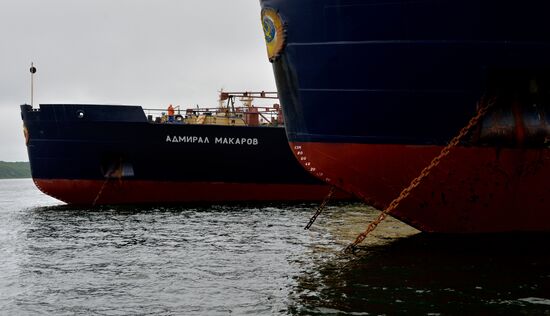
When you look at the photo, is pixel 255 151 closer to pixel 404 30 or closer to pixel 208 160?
pixel 208 160

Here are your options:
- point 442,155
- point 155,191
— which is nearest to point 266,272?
point 442,155

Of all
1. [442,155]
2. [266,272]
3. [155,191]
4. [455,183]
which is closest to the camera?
[266,272]

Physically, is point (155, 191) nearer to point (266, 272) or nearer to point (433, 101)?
point (266, 272)

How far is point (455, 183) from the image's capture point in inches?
430

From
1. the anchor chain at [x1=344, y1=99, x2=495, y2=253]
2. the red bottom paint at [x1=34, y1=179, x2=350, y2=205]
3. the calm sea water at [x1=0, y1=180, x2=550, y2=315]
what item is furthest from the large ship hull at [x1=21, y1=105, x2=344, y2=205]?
the anchor chain at [x1=344, y1=99, x2=495, y2=253]

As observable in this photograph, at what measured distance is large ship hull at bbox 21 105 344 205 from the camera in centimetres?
2373

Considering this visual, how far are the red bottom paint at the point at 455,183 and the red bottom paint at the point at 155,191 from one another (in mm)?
13370

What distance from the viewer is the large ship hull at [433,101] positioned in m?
10.4

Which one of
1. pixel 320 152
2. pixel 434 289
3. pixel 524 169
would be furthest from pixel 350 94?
pixel 434 289

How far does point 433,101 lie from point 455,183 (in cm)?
159

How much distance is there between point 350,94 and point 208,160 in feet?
45.3

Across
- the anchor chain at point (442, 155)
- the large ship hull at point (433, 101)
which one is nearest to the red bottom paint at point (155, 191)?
the large ship hull at point (433, 101)

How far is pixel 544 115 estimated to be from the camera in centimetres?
1063

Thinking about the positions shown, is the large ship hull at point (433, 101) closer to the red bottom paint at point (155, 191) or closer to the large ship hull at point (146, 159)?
the large ship hull at point (146, 159)
